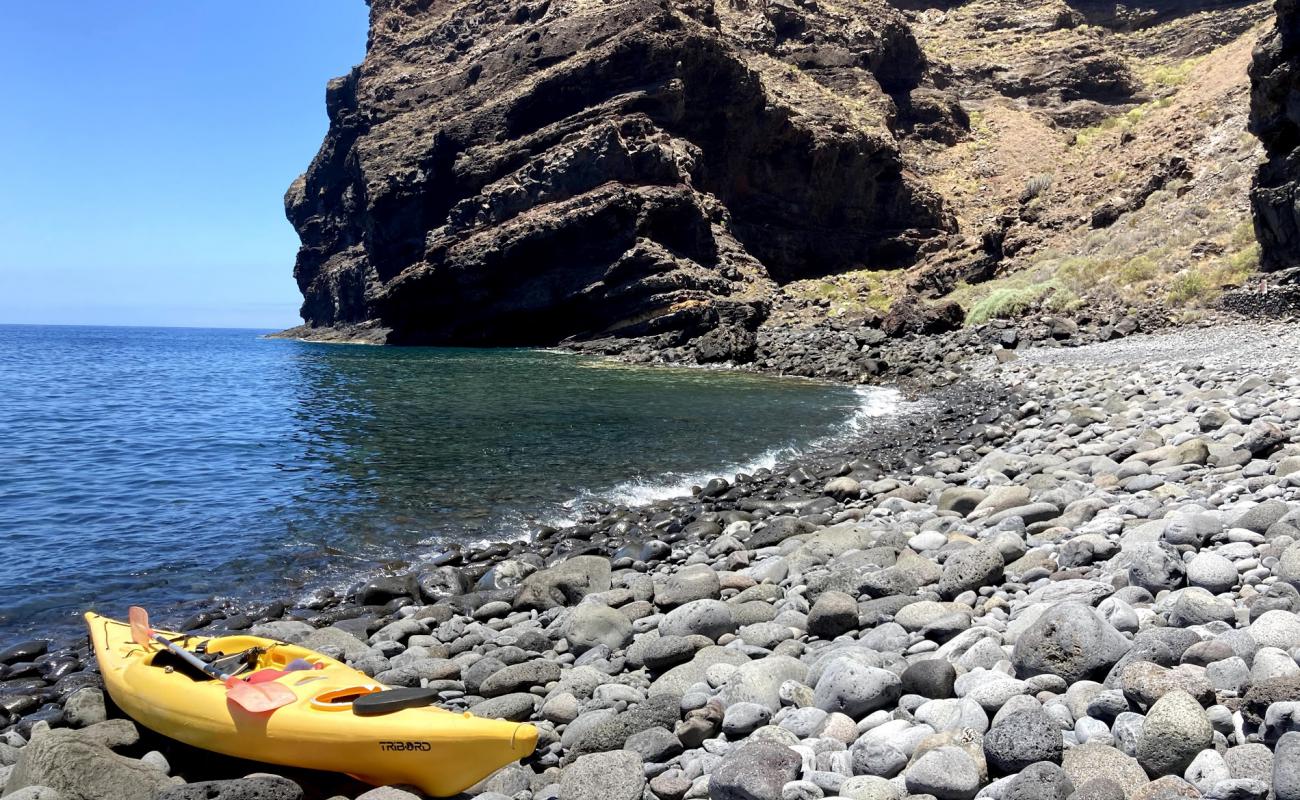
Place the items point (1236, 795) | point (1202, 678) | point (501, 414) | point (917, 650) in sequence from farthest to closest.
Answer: point (501, 414)
point (917, 650)
point (1202, 678)
point (1236, 795)

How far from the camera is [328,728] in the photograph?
468cm

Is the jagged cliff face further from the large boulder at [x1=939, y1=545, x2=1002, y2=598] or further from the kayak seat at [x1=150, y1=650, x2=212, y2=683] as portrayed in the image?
the kayak seat at [x1=150, y1=650, x2=212, y2=683]

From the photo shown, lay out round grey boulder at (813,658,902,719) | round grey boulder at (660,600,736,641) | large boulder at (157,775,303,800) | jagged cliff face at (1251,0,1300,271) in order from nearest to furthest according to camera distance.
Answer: round grey boulder at (813,658,902,719), large boulder at (157,775,303,800), round grey boulder at (660,600,736,641), jagged cliff face at (1251,0,1300,271)

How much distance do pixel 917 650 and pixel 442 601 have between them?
17.0ft

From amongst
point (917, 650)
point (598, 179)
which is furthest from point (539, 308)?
point (917, 650)

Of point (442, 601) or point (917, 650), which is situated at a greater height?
point (917, 650)

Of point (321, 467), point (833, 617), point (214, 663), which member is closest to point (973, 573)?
point (833, 617)

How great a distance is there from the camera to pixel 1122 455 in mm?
9438

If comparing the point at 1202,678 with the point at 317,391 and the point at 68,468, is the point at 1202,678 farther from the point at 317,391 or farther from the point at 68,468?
the point at 317,391

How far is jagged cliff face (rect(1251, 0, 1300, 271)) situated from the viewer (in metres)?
20.1

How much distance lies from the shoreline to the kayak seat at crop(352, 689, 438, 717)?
46cm

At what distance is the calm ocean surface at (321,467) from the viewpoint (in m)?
9.66

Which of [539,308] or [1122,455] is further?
[539,308]

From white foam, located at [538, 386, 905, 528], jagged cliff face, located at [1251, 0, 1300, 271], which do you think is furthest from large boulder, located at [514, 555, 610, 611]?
jagged cliff face, located at [1251, 0, 1300, 271]
